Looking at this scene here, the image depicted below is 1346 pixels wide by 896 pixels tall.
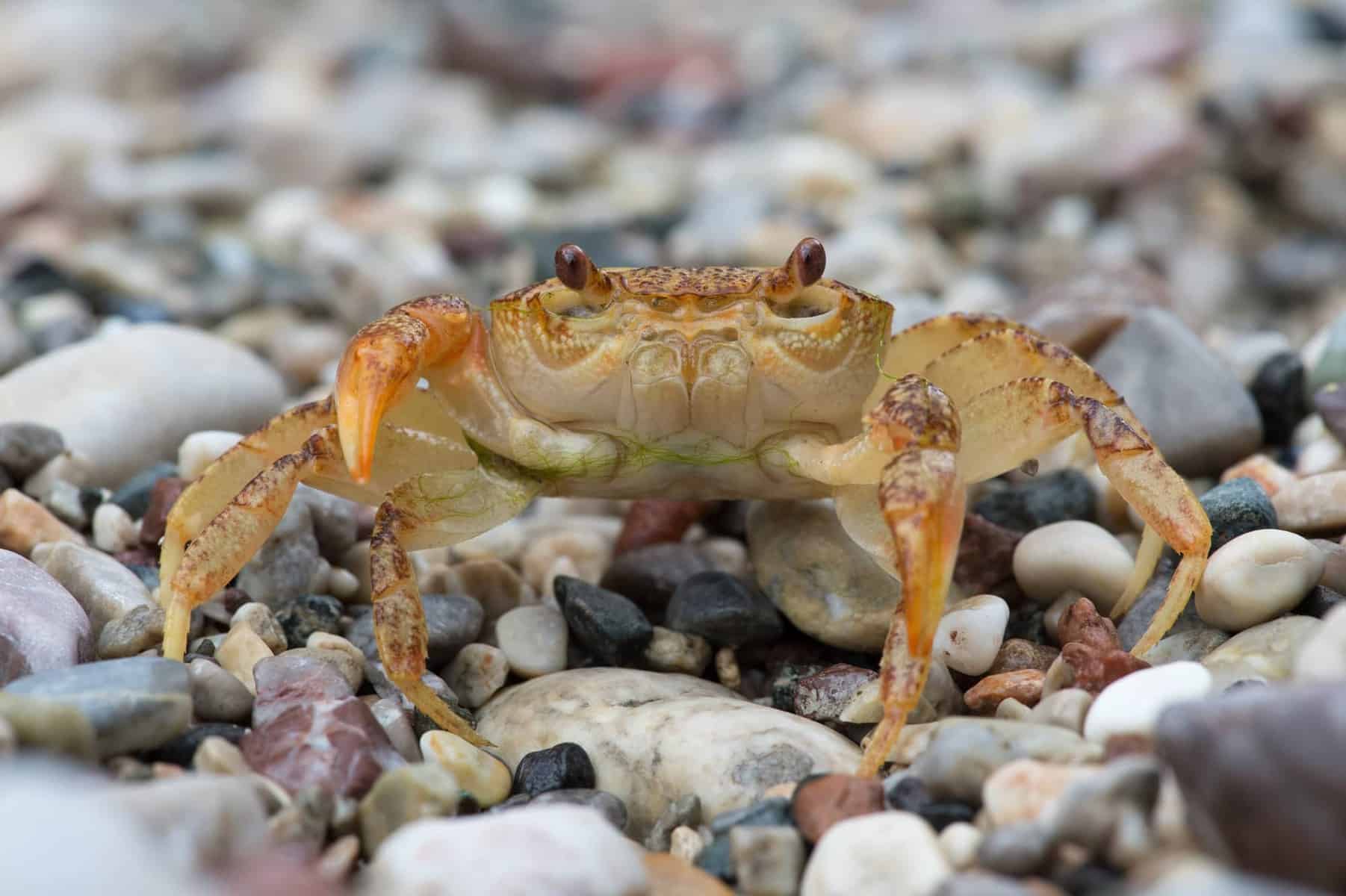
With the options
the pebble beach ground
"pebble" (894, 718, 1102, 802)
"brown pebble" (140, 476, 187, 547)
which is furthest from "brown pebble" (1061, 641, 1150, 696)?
"brown pebble" (140, 476, 187, 547)

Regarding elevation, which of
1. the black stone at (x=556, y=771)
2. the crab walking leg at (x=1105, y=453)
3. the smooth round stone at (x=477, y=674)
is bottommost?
the smooth round stone at (x=477, y=674)

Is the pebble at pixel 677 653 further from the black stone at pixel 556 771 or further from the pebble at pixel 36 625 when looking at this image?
the pebble at pixel 36 625

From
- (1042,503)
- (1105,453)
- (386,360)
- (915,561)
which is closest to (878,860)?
(915,561)

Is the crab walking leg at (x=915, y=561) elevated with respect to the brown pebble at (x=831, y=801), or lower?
elevated

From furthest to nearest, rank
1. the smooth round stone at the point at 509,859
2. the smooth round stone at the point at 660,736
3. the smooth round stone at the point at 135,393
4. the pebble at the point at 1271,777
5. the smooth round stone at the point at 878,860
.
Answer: the smooth round stone at the point at 135,393 → the smooth round stone at the point at 660,736 → the smooth round stone at the point at 878,860 → the smooth round stone at the point at 509,859 → the pebble at the point at 1271,777

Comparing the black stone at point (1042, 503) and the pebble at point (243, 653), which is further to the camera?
the black stone at point (1042, 503)

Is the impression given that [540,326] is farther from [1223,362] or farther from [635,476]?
[1223,362]

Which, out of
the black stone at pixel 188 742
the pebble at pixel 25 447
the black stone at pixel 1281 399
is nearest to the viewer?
the black stone at pixel 188 742

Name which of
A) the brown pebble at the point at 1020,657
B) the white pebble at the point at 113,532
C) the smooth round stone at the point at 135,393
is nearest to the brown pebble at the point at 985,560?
the brown pebble at the point at 1020,657
